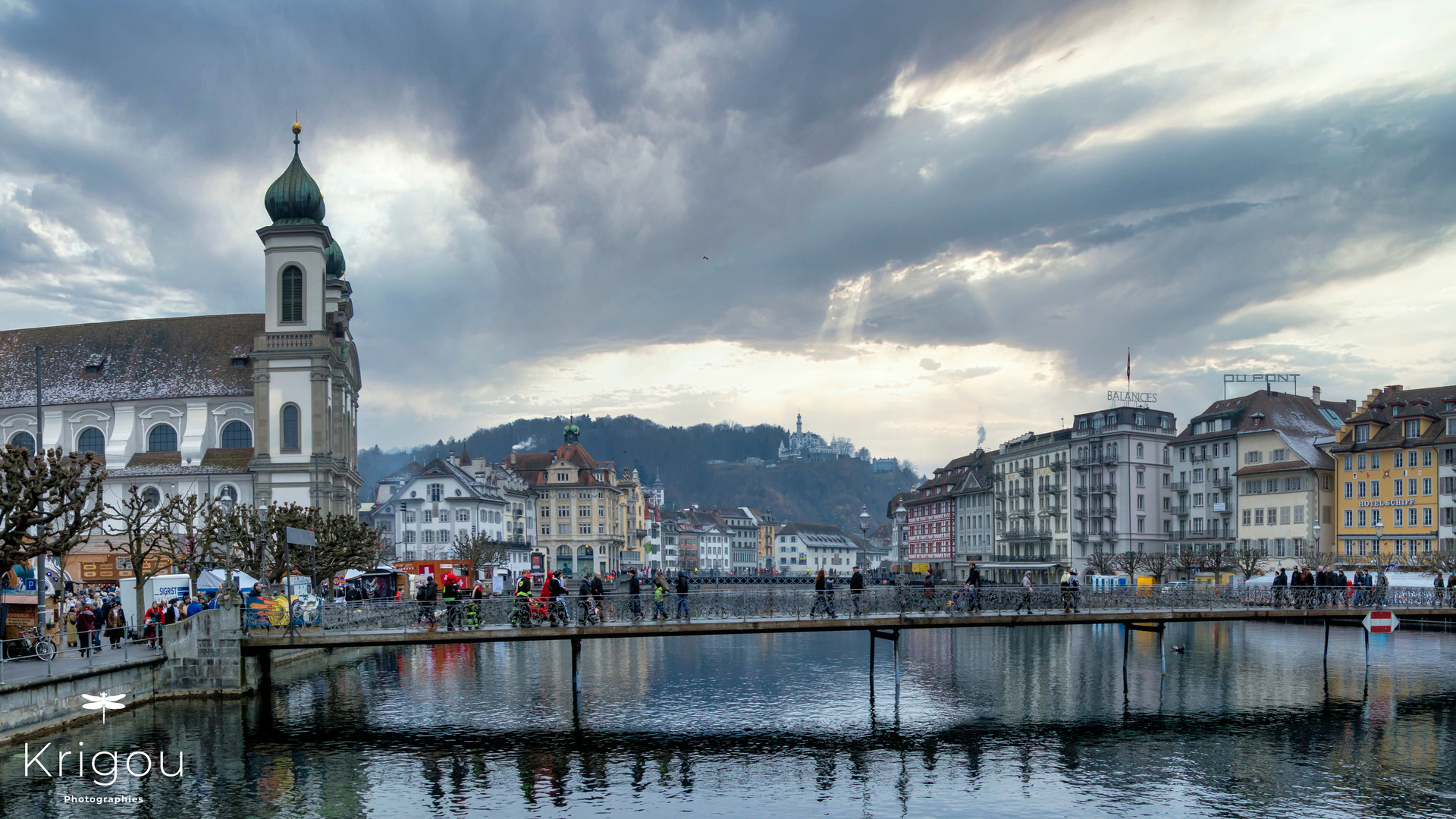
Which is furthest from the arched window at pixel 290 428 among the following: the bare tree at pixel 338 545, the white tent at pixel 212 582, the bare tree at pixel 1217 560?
the bare tree at pixel 1217 560

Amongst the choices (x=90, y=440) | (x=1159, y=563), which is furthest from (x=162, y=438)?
(x=1159, y=563)

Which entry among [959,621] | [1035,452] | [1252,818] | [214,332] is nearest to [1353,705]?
[959,621]

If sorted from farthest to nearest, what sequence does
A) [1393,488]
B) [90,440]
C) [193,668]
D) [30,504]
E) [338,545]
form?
[90,440]
[1393,488]
[338,545]
[193,668]
[30,504]

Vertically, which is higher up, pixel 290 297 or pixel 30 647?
pixel 290 297

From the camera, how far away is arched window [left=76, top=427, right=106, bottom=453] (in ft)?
287

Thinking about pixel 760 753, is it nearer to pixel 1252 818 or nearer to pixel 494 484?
pixel 1252 818

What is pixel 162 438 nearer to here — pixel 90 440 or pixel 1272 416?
pixel 90 440

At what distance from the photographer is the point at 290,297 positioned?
8344 cm

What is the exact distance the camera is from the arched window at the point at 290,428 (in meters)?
81.6

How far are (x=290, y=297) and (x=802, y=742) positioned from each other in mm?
62147

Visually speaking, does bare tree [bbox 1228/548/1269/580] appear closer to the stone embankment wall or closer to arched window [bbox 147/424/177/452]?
the stone embankment wall

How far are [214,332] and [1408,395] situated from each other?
295 feet

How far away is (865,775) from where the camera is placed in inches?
1150

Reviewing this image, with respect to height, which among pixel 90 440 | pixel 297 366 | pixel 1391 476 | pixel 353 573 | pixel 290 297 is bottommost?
pixel 353 573
